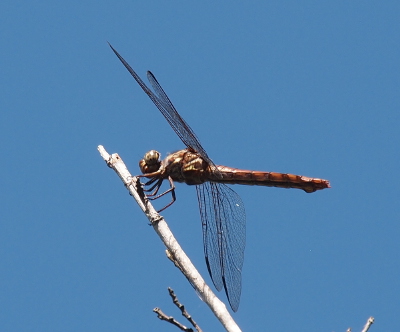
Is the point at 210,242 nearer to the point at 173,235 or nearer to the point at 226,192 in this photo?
the point at 226,192

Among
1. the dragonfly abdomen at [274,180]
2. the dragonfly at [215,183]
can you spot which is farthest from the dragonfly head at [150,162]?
the dragonfly abdomen at [274,180]

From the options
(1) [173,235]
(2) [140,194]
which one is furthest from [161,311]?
(2) [140,194]

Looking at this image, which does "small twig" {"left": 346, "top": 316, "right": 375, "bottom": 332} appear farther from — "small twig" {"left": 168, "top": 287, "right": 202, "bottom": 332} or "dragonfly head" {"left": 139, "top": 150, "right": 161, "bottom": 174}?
"dragonfly head" {"left": 139, "top": 150, "right": 161, "bottom": 174}

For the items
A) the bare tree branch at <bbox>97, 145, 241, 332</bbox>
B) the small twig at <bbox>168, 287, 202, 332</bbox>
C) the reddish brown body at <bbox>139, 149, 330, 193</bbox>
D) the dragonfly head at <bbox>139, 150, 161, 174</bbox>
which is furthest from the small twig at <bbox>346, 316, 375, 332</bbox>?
the dragonfly head at <bbox>139, 150, 161, 174</bbox>

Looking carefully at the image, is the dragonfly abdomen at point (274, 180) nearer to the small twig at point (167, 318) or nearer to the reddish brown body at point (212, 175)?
the reddish brown body at point (212, 175)

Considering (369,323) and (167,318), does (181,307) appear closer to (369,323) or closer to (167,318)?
(167,318)

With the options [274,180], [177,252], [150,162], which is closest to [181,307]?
[177,252]
